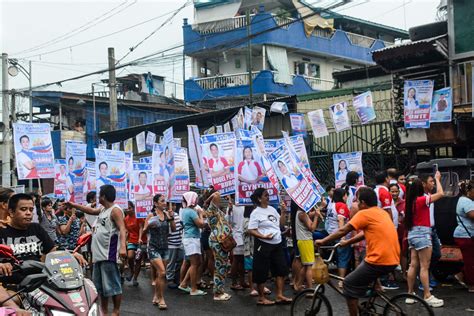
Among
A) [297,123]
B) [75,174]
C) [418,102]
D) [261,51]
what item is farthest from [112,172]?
[261,51]

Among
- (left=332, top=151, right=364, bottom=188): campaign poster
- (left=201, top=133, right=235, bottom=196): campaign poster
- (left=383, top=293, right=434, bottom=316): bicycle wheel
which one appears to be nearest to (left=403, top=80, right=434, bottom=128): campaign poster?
(left=332, top=151, right=364, bottom=188): campaign poster

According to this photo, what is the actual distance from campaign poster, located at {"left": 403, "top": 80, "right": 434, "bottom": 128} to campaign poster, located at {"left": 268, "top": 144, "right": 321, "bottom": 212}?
Answer: 7972 mm

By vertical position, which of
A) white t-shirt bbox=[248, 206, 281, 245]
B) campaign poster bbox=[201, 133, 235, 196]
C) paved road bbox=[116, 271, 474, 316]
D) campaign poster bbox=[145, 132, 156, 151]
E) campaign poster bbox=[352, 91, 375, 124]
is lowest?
paved road bbox=[116, 271, 474, 316]

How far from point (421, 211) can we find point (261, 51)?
1051 inches

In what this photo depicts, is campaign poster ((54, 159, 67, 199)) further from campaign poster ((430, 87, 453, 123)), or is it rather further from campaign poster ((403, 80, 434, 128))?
campaign poster ((430, 87, 453, 123))

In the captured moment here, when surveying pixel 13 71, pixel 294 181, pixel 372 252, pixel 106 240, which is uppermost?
pixel 13 71

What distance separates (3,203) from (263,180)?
16.7ft

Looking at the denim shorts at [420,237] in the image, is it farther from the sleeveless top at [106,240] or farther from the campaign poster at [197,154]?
the campaign poster at [197,154]

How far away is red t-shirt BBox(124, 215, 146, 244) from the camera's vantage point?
1321cm

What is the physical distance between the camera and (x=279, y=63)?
34.7 metres

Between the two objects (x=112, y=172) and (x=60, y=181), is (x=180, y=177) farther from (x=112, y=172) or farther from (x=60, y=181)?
(x=60, y=181)

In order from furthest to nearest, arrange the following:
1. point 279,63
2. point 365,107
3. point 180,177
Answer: point 279,63 → point 365,107 → point 180,177

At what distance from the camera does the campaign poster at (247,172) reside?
10.8 metres

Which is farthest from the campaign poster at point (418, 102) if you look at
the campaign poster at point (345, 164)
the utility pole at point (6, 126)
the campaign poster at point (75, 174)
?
the utility pole at point (6, 126)
